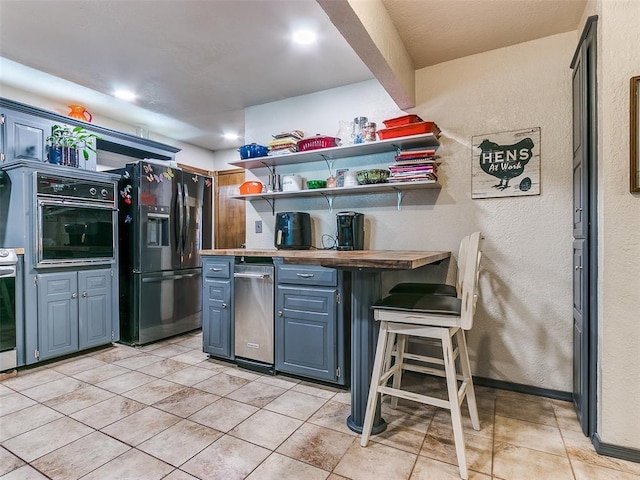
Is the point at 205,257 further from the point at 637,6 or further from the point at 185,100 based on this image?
the point at 637,6

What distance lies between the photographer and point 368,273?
1787 mm

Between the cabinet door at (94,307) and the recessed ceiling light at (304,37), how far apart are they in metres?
2.68

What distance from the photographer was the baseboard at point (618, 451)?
1.58 m

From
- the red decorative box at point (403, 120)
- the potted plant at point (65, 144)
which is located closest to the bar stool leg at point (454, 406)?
the red decorative box at point (403, 120)

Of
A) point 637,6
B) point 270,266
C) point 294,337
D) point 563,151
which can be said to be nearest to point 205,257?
point 270,266

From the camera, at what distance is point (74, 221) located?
3082 millimetres

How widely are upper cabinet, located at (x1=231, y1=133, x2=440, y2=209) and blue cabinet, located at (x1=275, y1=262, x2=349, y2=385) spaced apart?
0.76m

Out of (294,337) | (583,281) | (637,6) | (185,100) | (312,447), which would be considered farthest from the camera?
(185,100)

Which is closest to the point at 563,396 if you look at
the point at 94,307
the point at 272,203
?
the point at 272,203

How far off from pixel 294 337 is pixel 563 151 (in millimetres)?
2181

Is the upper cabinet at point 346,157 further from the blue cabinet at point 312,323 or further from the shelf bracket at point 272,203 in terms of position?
the blue cabinet at point 312,323

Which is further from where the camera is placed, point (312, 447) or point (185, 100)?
point (185, 100)

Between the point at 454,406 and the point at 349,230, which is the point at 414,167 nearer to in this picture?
the point at 349,230

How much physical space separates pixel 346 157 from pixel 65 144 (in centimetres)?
253
